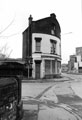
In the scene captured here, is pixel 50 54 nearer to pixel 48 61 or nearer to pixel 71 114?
pixel 48 61

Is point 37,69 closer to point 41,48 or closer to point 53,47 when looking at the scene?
point 41,48

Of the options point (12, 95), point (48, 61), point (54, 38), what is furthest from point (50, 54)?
point (12, 95)

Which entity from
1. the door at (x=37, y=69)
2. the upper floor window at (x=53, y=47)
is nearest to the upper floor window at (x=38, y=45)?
the door at (x=37, y=69)

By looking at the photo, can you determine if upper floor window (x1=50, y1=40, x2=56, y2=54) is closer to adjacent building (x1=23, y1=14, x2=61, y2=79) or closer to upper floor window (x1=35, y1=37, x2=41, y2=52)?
adjacent building (x1=23, y1=14, x2=61, y2=79)

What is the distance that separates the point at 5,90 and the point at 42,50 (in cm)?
2150

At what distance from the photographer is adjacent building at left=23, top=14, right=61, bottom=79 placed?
2486 centimetres

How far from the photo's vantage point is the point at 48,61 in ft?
84.7

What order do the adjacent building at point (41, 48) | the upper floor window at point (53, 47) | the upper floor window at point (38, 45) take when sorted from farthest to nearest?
the upper floor window at point (53, 47)
the upper floor window at point (38, 45)
the adjacent building at point (41, 48)

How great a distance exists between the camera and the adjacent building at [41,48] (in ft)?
81.6

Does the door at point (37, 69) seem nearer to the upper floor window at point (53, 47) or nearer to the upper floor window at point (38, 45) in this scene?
the upper floor window at point (38, 45)

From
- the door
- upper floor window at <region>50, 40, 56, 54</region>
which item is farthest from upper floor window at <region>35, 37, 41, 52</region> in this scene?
upper floor window at <region>50, 40, 56, 54</region>

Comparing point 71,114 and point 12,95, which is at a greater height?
point 12,95

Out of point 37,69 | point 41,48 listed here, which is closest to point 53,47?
point 41,48

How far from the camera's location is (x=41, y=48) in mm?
25109
